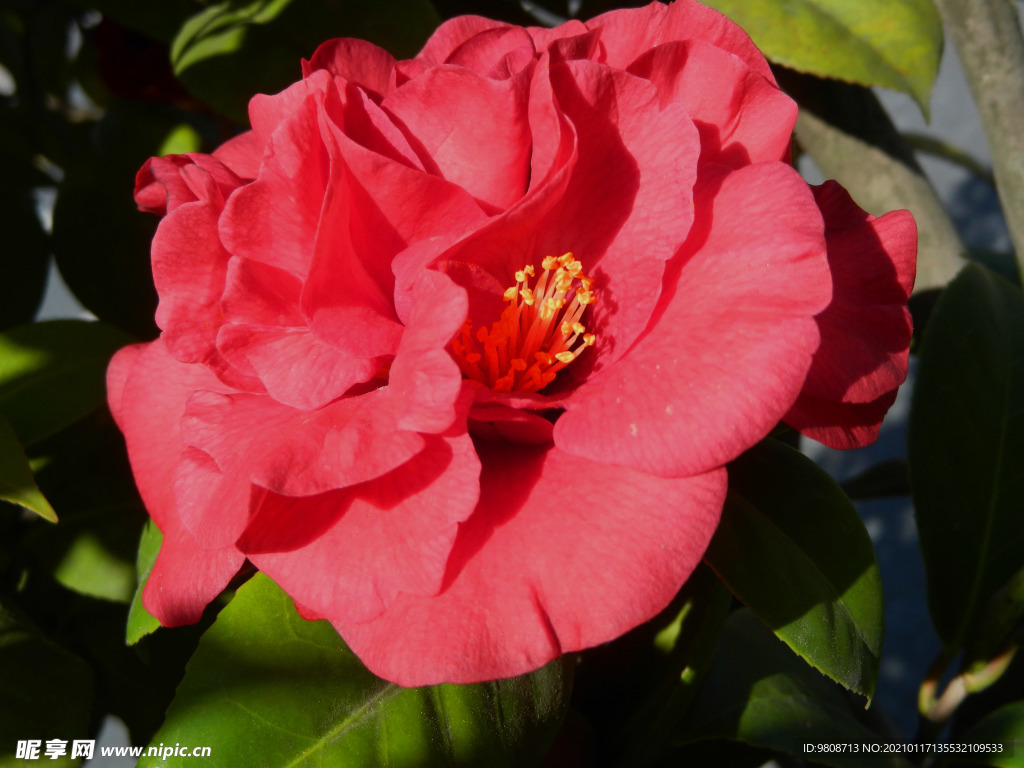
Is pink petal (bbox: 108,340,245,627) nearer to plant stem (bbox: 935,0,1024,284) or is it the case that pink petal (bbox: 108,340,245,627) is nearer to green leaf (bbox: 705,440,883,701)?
green leaf (bbox: 705,440,883,701)

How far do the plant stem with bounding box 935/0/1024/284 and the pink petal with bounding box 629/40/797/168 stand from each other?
14.1 inches

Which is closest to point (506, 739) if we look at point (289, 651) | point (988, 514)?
point (289, 651)

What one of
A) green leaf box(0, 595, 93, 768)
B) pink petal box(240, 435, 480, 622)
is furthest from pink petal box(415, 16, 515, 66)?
green leaf box(0, 595, 93, 768)

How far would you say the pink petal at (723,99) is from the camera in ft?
1.36

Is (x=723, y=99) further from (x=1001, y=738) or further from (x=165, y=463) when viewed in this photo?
(x=1001, y=738)

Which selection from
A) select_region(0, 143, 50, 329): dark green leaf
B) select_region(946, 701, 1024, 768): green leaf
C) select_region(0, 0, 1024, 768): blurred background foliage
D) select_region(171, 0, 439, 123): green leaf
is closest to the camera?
select_region(0, 0, 1024, 768): blurred background foliage

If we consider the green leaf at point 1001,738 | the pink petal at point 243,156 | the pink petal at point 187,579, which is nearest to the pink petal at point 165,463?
the pink petal at point 187,579

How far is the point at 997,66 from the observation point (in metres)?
0.67

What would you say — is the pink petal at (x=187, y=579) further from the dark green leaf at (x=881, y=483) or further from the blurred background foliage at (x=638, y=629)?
the dark green leaf at (x=881, y=483)

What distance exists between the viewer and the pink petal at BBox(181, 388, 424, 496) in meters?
0.35

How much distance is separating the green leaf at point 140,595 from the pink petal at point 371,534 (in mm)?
161

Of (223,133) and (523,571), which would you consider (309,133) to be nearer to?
(523,571)

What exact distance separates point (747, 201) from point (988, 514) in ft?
1.48

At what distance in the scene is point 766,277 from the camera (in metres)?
0.37
